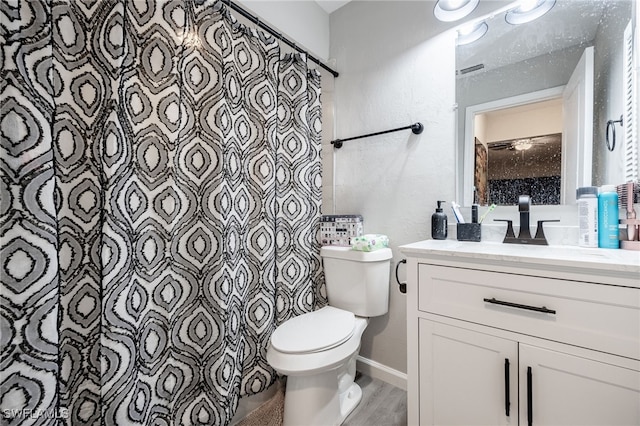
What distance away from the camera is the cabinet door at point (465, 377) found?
84cm

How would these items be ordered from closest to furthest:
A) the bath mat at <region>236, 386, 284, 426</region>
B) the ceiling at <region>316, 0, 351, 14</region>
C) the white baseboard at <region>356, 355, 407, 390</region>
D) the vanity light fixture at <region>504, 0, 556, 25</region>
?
1. the vanity light fixture at <region>504, 0, 556, 25</region>
2. the bath mat at <region>236, 386, 284, 426</region>
3. the white baseboard at <region>356, 355, 407, 390</region>
4. the ceiling at <region>316, 0, 351, 14</region>

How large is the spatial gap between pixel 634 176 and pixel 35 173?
1868 mm

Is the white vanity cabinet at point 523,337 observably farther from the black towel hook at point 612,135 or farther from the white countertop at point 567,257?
the black towel hook at point 612,135

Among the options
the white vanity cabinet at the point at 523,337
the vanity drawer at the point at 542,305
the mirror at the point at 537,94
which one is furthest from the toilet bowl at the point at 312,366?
the mirror at the point at 537,94

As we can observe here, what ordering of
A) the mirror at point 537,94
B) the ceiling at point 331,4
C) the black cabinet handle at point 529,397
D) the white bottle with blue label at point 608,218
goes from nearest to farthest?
the black cabinet handle at point 529,397 → the white bottle with blue label at point 608,218 → the mirror at point 537,94 → the ceiling at point 331,4

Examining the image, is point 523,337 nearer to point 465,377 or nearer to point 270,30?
point 465,377

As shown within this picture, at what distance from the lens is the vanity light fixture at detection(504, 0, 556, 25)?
1169 mm

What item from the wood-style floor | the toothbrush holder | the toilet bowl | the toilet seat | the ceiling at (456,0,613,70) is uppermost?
the ceiling at (456,0,613,70)

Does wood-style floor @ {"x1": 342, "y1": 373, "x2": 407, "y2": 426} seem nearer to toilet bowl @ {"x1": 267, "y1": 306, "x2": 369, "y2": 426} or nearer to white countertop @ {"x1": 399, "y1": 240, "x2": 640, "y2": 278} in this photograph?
toilet bowl @ {"x1": 267, "y1": 306, "x2": 369, "y2": 426}

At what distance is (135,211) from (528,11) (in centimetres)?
183

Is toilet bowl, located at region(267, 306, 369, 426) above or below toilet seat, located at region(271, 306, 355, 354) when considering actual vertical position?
below

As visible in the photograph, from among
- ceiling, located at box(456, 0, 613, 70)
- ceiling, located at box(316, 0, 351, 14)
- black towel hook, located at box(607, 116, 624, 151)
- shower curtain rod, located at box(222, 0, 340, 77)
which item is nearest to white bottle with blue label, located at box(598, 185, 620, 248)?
black towel hook, located at box(607, 116, 624, 151)

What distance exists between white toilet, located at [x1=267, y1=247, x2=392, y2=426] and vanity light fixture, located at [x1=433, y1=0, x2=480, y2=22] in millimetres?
1185

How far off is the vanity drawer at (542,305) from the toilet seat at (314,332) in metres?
0.40
